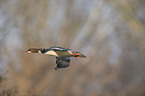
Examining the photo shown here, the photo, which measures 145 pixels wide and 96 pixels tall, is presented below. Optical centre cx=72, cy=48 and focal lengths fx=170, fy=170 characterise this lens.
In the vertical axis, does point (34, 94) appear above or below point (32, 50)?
above

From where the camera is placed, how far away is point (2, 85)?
242 inches

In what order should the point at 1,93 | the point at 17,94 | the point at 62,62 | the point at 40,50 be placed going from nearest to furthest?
the point at 40,50, the point at 62,62, the point at 1,93, the point at 17,94

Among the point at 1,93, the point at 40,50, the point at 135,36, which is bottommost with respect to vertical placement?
the point at 40,50

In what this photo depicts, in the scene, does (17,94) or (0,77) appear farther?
(17,94)

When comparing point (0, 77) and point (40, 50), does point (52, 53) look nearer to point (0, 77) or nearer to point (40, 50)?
point (40, 50)

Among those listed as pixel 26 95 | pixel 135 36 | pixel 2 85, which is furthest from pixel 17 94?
pixel 135 36

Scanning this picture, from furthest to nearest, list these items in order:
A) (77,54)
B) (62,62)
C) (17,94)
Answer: (17,94), (62,62), (77,54)

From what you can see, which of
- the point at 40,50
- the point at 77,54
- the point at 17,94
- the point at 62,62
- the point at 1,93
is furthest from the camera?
the point at 17,94

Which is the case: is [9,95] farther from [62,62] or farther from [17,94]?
[62,62]

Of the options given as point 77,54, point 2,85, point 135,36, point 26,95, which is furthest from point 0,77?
point 135,36

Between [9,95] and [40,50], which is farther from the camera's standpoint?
[9,95]

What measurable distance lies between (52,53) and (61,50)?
10cm

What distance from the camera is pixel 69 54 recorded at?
1.85 metres

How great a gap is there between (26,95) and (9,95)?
89cm
